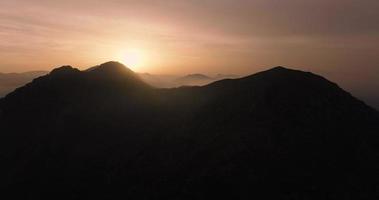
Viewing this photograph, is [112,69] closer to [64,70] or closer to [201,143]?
[64,70]

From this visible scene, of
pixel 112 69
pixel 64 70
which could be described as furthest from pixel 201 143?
pixel 64 70

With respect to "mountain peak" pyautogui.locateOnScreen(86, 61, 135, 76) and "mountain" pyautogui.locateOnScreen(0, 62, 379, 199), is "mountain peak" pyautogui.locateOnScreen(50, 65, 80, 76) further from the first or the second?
"mountain" pyautogui.locateOnScreen(0, 62, 379, 199)

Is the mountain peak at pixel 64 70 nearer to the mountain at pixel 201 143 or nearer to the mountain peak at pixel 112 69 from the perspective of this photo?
the mountain peak at pixel 112 69

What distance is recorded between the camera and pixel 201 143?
199 ft

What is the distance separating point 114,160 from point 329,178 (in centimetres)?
3256

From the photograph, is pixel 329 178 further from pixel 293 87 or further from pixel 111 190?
pixel 111 190

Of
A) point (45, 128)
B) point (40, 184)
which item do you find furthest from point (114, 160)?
point (45, 128)

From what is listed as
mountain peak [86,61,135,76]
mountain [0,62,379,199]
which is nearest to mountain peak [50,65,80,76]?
mountain peak [86,61,135,76]

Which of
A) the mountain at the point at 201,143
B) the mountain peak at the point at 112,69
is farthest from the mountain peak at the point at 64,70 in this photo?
the mountain at the point at 201,143

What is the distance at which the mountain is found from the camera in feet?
171

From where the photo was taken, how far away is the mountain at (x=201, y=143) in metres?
52.1

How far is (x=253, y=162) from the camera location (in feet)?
176

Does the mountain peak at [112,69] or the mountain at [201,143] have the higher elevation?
the mountain peak at [112,69]

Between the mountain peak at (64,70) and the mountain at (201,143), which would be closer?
the mountain at (201,143)
